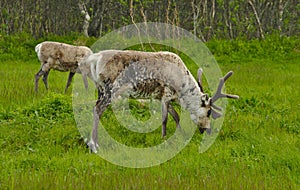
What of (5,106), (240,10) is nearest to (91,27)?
(240,10)

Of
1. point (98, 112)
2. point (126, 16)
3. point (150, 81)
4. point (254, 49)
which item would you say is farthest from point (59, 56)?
point (126, 16)

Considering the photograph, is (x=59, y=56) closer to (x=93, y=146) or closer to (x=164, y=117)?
(x=164, y=117)

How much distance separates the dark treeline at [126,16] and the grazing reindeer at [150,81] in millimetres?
14467

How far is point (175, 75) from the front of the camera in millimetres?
8844

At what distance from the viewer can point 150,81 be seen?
343 inches

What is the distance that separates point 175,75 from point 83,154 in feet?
7.39

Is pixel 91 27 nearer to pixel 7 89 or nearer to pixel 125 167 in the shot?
pixel 7 89

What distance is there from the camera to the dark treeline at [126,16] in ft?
78.6

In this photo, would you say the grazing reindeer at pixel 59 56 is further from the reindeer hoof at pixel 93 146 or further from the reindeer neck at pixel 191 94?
the reindeer hoof at pixel 93 146

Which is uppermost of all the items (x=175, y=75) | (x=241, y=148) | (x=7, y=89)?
(x=175, y=75)

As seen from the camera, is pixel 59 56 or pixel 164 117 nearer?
pixel 164 117

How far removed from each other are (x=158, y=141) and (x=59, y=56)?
6.06m

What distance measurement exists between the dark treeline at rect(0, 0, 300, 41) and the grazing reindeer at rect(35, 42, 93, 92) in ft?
30.8

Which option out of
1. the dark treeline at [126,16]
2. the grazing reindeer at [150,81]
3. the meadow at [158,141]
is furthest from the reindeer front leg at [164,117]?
the dark treeline at [126,16]
